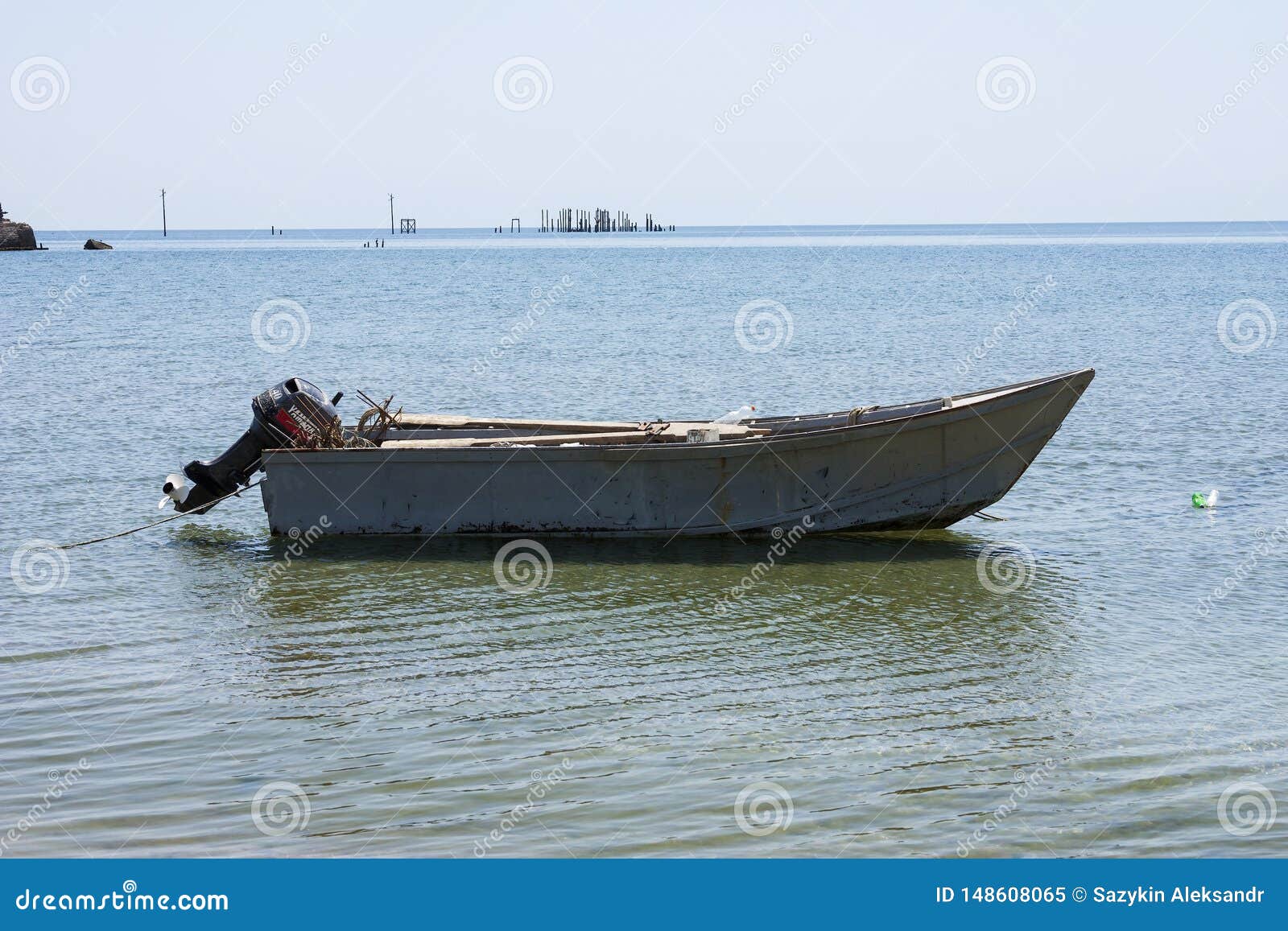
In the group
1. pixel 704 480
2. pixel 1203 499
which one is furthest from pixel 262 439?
pixel 1203 499

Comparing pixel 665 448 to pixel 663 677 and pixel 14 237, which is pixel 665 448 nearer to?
pixel 663 677

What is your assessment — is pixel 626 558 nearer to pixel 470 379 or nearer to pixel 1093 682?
pixel 1093 682

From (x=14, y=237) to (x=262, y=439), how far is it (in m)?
137

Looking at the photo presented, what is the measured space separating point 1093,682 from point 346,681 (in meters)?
5.83

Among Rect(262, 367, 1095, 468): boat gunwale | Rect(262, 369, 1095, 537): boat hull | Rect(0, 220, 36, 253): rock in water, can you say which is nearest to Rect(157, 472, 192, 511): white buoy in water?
Rect(262, 369, 1095, 537): boat hull

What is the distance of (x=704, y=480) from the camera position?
1392 cm

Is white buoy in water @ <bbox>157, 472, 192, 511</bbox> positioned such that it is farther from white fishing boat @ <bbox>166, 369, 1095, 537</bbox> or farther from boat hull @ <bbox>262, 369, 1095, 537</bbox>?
boat hull @ <bbox>262, 369, 1095, 537</bbox>

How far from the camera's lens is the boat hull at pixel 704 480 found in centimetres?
1370

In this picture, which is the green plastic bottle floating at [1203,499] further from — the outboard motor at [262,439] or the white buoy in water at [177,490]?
the white buoy in water at [177,490]

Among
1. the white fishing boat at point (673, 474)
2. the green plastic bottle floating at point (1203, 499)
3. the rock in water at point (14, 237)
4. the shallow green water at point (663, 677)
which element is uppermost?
the rock in water at point (14, 237)

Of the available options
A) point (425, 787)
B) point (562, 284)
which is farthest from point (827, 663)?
point (562, 284)

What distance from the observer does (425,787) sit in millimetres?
8133

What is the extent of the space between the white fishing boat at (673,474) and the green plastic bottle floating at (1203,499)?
3.23 meters

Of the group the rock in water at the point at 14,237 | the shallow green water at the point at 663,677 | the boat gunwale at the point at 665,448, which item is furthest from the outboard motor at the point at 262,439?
the rock in water at the point at 14,237
